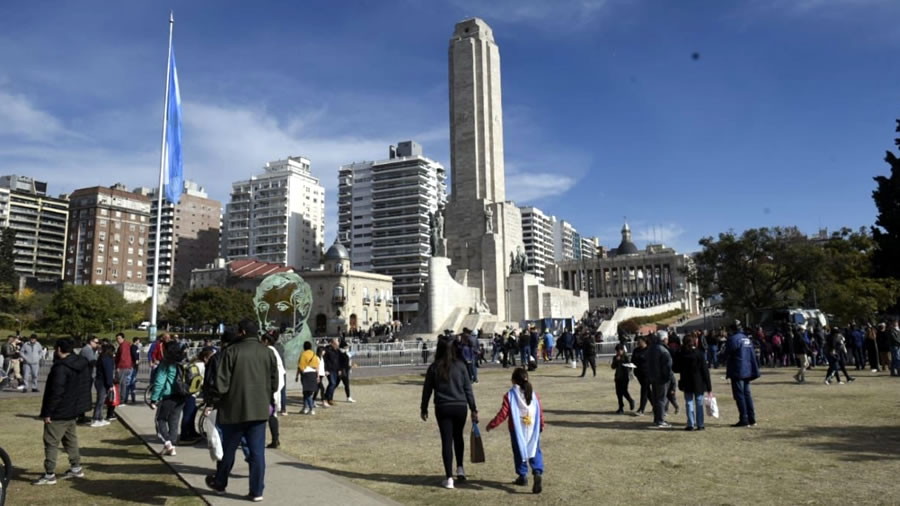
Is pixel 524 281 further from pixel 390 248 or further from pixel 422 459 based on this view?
pixel 390 248

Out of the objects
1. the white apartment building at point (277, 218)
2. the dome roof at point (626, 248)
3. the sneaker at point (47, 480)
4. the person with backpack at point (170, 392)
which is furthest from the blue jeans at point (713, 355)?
the white apartment building at point (277, 218)

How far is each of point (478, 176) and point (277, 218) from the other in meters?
73.1

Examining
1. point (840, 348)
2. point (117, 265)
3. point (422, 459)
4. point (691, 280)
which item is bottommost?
point (422, 459)

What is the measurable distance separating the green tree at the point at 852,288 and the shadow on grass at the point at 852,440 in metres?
29.1

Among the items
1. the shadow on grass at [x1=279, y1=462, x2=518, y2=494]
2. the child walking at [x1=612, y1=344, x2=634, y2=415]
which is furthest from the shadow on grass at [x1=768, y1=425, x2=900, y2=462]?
the shadow on grass at [x1=279, y1=462, x2=518, y2=494]

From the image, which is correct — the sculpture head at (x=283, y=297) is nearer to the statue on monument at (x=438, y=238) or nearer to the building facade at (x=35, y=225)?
the statue on monument at (x=438, y=238)

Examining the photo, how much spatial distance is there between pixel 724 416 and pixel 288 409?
892 cm

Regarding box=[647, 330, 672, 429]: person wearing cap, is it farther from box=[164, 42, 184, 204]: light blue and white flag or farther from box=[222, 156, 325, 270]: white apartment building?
box=[222, 156, 325, 270]: white apartment building

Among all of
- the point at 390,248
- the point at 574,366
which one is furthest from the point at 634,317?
the point at 390,248

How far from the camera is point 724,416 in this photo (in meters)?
11.4

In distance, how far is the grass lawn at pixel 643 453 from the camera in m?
6.29

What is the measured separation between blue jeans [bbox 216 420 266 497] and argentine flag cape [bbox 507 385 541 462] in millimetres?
2607

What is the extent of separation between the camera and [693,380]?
10016 mm

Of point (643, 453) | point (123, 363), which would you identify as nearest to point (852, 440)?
point (643, 453)
